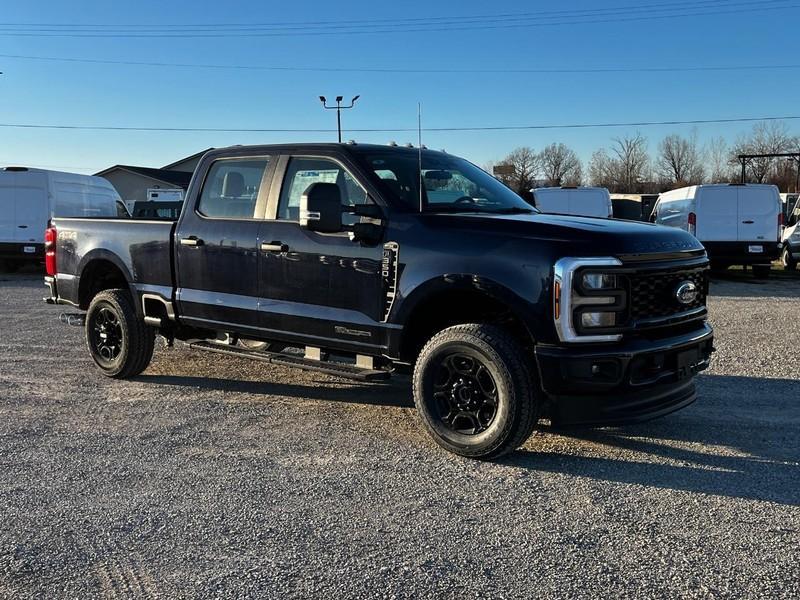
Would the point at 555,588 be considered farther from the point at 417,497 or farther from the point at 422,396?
the point at 422,396

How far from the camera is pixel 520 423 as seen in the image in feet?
13.9

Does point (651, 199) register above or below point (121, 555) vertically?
above

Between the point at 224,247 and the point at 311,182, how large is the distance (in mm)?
900

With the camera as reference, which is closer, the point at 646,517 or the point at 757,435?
the point at 646,517

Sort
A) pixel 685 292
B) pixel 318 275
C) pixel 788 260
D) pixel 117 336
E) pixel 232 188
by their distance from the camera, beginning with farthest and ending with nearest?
pixel 788 260 → pixel 117 336 → pixel 232 188 → pixel 318 275 → pixel 685 292

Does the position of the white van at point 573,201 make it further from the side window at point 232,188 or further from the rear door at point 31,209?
the side window at point 232,188

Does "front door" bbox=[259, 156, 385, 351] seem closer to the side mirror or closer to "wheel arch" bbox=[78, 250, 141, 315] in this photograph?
the side mirror

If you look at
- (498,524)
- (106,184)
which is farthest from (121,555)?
(106,184)

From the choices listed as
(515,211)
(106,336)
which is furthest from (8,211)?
(515,211)

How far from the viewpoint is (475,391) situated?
4.48 metres

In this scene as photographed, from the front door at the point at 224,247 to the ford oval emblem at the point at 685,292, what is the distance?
300cm

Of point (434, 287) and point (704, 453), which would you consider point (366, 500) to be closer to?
point (434, 287)

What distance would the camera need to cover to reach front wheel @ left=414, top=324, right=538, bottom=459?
4.22 meters

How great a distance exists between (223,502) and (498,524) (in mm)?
1452
